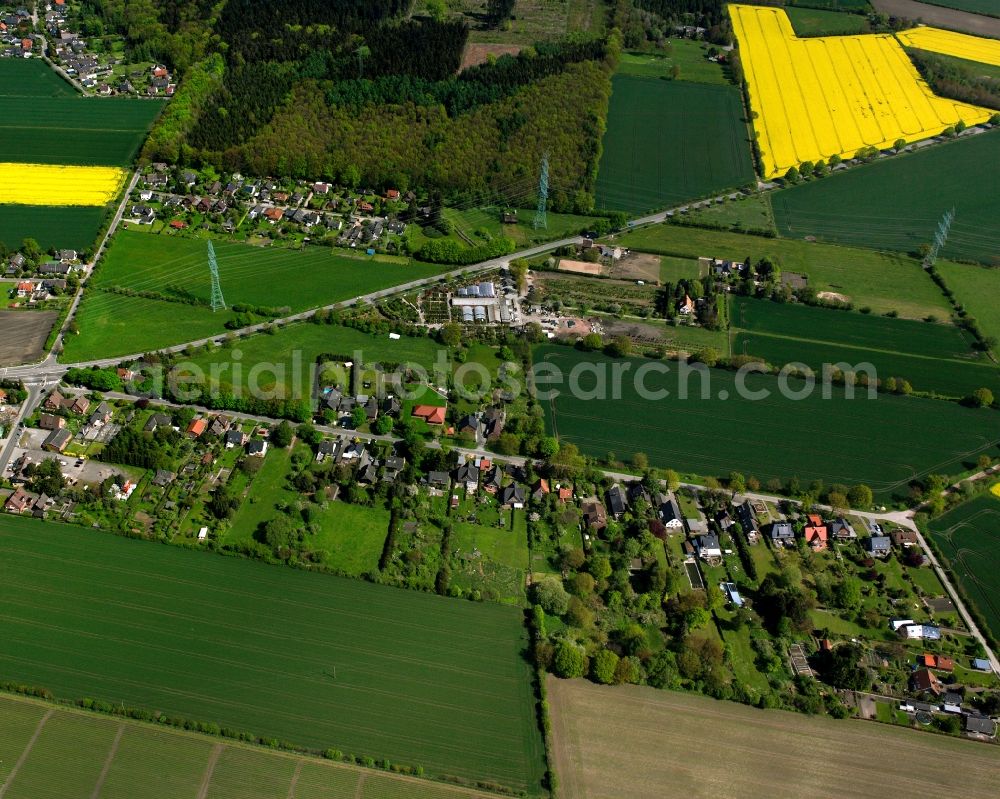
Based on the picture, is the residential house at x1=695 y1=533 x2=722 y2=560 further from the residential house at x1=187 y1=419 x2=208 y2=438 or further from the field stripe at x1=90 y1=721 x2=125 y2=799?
the residential house at x1=187 y1=419 x2=208 y2=438

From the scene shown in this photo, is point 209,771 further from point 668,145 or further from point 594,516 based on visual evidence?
point 668,145

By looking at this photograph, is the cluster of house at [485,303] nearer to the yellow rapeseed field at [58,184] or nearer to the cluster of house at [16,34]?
the yellow rapeseed field at [58,184]

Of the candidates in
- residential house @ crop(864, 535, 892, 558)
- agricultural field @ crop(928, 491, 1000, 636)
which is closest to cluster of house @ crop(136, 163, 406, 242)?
residential house @ crop(864, 535, 892, 558)

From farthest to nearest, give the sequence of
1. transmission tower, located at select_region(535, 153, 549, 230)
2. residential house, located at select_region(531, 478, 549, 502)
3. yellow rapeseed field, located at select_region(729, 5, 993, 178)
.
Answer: yellow rapeseed field, located at select_region(729, 5, 993, 178)
transmission tower, located at select_region(535, 153, 549, 230)
residential house, located at select_region(531, 478, 549, 502)

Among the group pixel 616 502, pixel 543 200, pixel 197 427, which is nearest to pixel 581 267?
pixel 543 200

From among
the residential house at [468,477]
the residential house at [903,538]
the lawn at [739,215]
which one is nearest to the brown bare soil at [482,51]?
the lawn at [739,215]
